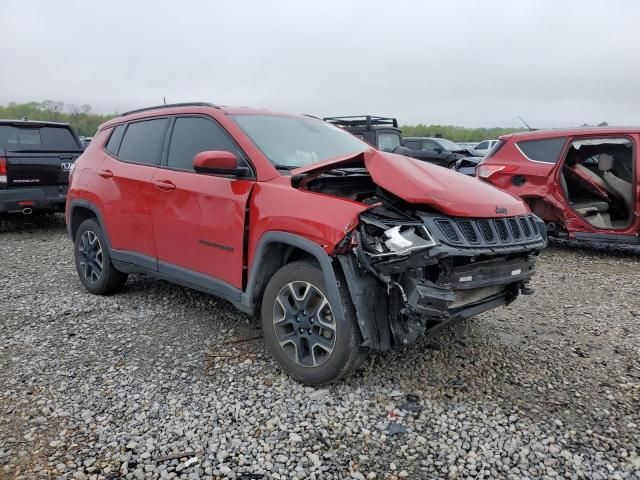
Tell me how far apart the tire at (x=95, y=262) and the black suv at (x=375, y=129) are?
8.20 m

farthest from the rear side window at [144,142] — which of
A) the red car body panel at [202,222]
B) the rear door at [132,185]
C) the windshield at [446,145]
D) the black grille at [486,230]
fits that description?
the windshield at [446,145]

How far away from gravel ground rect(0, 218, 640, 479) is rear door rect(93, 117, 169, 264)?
61 cm

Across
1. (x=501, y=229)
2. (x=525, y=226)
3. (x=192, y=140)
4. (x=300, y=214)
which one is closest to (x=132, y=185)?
(x=192, y=140)

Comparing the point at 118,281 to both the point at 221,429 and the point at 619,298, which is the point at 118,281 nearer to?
the point at 221,429

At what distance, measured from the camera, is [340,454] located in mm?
2607

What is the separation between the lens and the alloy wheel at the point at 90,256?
505 cm

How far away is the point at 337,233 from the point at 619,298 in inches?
146

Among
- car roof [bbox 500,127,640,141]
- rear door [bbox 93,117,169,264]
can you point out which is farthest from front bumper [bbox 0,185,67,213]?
car roof [bbox 500,127,640,141]

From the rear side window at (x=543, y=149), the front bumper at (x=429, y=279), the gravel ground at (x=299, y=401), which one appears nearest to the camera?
the gravel ground at (x=299, y=401)

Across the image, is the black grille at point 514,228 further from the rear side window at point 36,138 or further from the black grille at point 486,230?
the rear side window at point 36,138

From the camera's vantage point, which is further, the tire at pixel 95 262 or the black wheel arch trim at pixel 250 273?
the tire at pixel 95 262

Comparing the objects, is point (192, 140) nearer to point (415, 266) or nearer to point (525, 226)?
point (415, 266)

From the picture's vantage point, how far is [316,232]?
3051 mm

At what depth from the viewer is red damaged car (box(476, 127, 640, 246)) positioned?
6.76 meters
